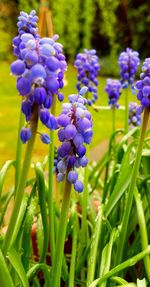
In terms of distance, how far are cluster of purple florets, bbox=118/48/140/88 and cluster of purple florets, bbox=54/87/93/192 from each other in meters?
1.52

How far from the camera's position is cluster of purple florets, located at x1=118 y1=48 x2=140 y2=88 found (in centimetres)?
286

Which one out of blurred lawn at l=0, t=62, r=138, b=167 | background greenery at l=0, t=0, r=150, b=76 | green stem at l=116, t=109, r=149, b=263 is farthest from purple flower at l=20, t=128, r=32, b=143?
background greenery at l=0, t=0, r=150, b=76

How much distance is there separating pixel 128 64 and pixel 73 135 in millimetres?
1650

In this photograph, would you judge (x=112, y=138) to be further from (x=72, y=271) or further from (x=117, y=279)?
(x=117, y=279)

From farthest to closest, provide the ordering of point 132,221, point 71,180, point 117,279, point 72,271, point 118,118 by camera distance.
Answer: point 118,118, point 132,221, point 72,271, point 117,279, point 71,180

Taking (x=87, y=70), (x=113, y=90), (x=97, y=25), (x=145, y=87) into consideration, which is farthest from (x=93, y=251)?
(x=97, y=25)

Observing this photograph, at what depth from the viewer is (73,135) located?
4.35 ft

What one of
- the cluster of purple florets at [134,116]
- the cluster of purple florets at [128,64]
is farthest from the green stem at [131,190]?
the cluster of purple florets at [134,116]

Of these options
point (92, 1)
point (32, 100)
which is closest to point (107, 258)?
point (32, 100)

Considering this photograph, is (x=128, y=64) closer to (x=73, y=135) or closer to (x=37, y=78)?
(x=73, y=135)

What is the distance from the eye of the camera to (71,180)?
1367mm

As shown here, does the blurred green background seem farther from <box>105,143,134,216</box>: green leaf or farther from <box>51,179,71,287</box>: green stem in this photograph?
<box>51,179,71,287</box>: green stem

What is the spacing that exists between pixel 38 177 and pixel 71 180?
405 mm

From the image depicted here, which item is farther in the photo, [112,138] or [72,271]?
[112,138]
